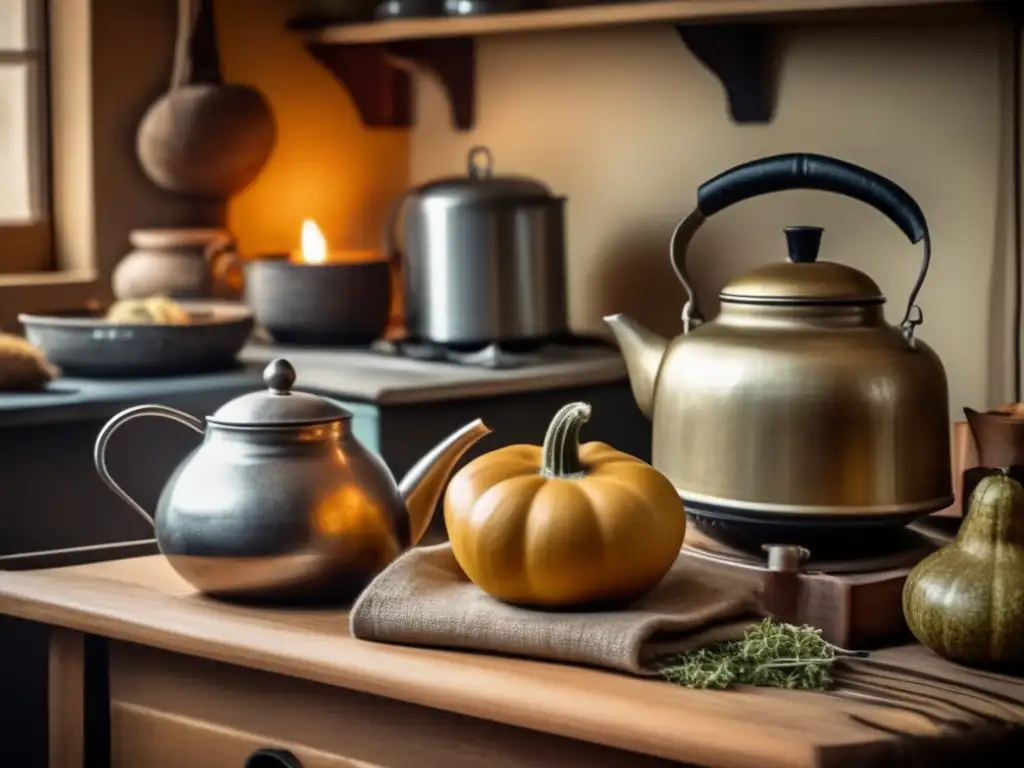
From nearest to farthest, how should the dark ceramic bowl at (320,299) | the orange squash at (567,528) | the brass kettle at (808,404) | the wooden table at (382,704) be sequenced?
1. the wooden table at (382,704)
2. the orange squash at (567,528)
3. the brass kettle at (808,404)
4. the dark ceramic bowl at (320,299)

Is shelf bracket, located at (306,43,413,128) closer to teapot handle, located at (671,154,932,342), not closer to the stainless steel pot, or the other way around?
the stainless steel pot

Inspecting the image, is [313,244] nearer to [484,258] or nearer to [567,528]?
[484,258]

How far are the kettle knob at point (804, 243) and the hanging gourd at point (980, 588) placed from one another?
26 cm

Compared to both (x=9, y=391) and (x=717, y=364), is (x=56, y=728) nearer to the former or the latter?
(x=717, y=364)

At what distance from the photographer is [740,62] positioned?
225cm

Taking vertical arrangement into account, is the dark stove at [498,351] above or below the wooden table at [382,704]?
above

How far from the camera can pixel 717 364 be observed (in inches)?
50.1

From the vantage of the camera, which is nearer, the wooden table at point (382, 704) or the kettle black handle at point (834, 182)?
the wooden table at point (382, 704)

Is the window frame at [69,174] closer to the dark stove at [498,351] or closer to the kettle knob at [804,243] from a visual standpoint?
the dark stove at [498,351]

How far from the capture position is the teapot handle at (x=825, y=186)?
1.33 metres

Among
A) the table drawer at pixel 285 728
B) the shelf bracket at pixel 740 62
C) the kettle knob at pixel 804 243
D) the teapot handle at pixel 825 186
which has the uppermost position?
the shelf bracket at pixel 740 62

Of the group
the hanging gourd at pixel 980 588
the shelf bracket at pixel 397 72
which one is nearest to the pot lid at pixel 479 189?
the shelf bracket at pixel 397 72

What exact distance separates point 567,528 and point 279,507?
223mm

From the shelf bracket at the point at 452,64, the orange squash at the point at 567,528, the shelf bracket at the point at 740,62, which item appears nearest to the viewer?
the orange squash at the point at 567,528
